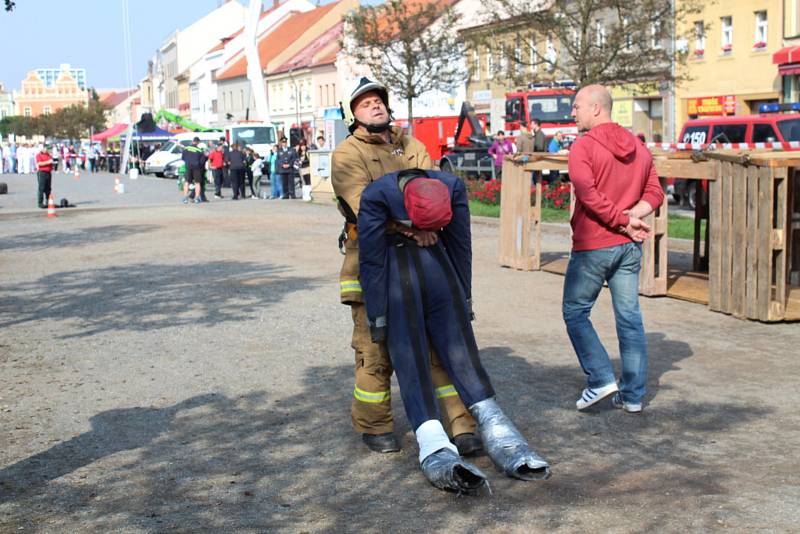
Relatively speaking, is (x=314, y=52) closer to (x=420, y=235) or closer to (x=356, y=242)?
(x=356, y=242)

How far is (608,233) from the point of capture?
6828 mm

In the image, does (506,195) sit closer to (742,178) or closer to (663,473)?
(742,178)

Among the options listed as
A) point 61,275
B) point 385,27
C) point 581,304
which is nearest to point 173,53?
point 385,27

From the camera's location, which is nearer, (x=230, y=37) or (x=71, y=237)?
(x=71, y=237)

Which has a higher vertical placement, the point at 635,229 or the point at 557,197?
the point at 635,229

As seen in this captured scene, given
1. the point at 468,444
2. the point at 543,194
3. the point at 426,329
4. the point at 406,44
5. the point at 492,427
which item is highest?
the point at 406,44

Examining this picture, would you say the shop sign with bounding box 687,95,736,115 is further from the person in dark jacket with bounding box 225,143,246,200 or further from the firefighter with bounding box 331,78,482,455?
the firefighter with bounding box 331,78,482,455

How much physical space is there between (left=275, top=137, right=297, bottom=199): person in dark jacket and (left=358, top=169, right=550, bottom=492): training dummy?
2661 cm

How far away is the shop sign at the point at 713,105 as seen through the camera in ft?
145

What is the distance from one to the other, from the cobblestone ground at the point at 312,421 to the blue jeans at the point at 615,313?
0.23 meters

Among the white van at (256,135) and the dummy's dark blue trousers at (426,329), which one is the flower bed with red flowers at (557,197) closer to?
the dummy's dark blue trousers at (426,329)

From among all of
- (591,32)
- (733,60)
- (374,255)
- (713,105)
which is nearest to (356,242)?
(374,255)

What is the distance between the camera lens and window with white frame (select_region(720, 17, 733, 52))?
1767 inches

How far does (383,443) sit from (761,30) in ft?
132
